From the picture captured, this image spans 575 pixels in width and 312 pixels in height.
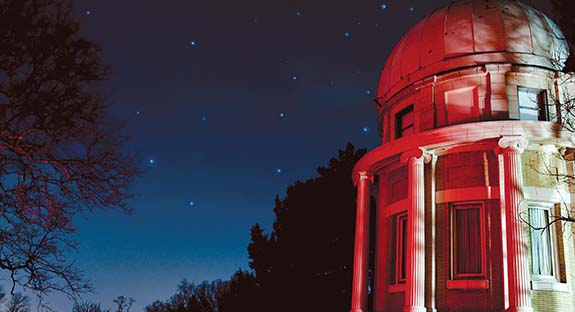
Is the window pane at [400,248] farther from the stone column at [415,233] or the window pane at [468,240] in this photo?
the window pane at [468,240]

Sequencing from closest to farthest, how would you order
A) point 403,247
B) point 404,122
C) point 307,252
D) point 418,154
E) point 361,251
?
point 418,154 → point 403,247 → point 361,251 → point 404,122 → point 307,252

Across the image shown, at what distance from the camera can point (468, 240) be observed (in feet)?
59.5

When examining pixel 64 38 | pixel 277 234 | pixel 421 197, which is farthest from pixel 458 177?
pixel 277 234

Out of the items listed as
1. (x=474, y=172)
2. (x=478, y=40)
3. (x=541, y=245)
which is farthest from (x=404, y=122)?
(x=541, y=245)

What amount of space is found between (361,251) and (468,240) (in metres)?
4.33

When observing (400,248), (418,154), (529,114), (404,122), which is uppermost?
(404,122)

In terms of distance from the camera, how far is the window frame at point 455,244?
17469 mm

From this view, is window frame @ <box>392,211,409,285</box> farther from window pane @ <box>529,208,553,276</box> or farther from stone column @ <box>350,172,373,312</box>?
window pane @ <box>529,208,553,276</box>

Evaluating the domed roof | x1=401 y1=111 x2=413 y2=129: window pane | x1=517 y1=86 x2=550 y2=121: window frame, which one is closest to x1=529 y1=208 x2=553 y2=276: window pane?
x1=517 y1=86 x2=550 y2=121: window frame

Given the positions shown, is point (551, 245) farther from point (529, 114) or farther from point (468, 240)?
point (529, 114)

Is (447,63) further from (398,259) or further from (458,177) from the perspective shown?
(398,259)

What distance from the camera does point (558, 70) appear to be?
19.4 metres

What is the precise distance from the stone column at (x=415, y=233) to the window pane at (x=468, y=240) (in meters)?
1.27

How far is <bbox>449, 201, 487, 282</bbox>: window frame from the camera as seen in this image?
17.5 metres
